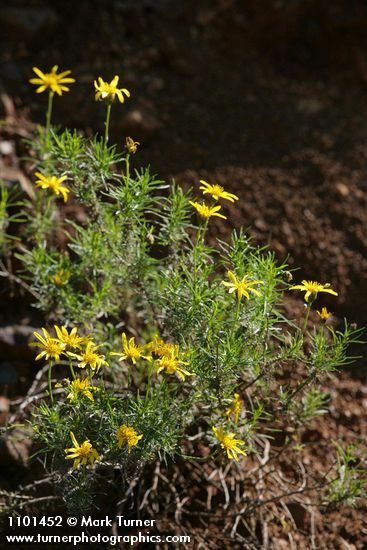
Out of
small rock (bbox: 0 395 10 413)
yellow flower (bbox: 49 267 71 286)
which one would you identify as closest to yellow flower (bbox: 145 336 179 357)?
yellow flower (bbox: 49 267 71 286)

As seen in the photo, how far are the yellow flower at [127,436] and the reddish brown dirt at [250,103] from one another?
1383 millimetres

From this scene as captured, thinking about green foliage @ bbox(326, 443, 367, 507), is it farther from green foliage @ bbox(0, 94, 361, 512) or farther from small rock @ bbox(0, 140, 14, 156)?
small rock @ bbox(0, 140, 14, 156)

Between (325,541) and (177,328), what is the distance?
4.00 feet

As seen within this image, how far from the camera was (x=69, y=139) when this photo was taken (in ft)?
9.09

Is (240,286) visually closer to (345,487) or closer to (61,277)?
(61,277)

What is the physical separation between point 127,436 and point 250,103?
9.72ft

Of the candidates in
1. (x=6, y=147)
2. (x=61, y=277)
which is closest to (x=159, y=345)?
(x=61, y=277)

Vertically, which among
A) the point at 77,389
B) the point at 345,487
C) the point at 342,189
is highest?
the point at 342,189

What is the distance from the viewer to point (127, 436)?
245 cm

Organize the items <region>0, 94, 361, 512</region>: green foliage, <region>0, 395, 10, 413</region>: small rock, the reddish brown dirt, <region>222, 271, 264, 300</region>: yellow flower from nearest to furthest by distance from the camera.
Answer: <region>222, 271, 264, 300</region>: yellow flower < <region>0, 94, 361, 512</region>: green foliage < <region>0, 395, 10, 413</region>: small rock < the reddish brown dirt

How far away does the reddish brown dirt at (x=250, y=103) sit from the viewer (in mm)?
4113

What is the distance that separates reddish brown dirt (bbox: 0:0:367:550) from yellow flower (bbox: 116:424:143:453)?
1383 mm

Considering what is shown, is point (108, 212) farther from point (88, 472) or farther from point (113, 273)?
point (88, 472)

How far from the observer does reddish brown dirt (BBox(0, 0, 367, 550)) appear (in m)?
4.11
